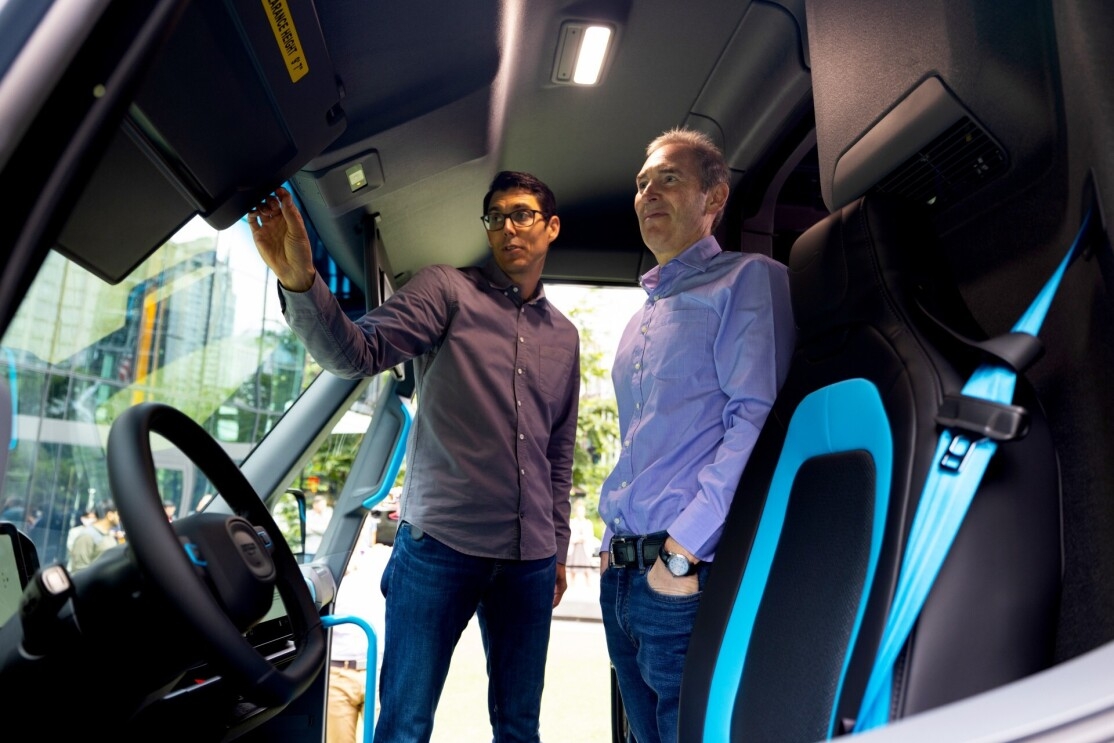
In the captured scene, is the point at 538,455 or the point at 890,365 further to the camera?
the point at 538,455

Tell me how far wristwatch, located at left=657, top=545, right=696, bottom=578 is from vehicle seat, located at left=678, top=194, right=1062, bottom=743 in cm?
8

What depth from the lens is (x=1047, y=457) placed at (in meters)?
0.81

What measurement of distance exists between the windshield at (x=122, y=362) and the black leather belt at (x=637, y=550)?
75cm

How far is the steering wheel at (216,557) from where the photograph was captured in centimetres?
73

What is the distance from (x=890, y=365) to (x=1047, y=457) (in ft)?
0.62

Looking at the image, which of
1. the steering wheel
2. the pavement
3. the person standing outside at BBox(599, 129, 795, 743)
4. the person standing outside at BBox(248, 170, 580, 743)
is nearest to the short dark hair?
the person standing outside at BBox(248, 170, 580, 743)

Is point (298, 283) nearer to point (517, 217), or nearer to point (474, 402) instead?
point (474, 402)

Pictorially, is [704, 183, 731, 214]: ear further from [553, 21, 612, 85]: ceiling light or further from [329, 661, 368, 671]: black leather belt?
[329, 661, 368, 671]: black leather belt

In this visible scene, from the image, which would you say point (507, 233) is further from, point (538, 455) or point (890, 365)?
point (890, 365)

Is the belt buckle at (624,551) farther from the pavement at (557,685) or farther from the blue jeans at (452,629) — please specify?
the pavement at (557,685)

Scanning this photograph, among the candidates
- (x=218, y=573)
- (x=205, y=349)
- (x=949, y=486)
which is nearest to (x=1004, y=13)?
(x=949, y=486)

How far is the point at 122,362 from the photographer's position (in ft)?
4.65

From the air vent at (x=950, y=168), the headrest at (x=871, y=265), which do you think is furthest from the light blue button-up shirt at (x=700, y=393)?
the air vent at (x=950, y=168)

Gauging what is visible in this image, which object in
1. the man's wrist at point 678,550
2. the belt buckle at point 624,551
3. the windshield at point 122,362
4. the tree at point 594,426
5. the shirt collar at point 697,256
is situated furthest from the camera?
the tree at point 594,426
